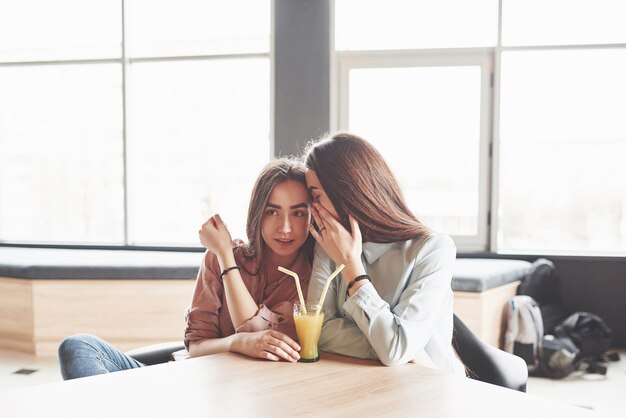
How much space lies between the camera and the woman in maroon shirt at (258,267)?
1810mm

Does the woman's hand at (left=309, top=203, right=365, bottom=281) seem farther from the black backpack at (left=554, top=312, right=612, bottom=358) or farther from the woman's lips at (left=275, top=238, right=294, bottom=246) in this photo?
the black backpack at (left=554, top=312, right=612, bottom=358)

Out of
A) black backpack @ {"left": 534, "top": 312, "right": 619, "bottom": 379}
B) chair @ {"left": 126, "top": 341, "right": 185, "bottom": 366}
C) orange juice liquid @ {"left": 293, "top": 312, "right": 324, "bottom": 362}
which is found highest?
orange juice liquid @ {"left": 293, "top": 312, "right": 324, "bottom": 362}

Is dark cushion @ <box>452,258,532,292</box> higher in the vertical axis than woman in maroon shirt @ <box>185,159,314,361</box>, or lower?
lower

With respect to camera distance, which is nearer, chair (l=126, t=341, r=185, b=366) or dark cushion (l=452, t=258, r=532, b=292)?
chair (l=126, t=341, r=185, b=366)

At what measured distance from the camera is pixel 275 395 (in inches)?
49.8

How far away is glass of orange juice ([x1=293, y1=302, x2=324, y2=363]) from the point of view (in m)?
1.51

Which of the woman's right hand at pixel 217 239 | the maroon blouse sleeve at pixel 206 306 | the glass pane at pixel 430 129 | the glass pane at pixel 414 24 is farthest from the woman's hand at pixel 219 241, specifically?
the glass pane at pixel 414 24

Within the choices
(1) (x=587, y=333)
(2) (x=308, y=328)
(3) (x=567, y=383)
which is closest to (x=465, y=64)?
(1) (x=587, y=333)

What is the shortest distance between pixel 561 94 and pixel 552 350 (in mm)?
2007

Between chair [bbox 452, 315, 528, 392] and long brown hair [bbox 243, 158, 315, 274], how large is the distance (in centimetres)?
57

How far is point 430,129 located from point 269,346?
3.48 meters

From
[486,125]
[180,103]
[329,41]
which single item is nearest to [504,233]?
[486,125]

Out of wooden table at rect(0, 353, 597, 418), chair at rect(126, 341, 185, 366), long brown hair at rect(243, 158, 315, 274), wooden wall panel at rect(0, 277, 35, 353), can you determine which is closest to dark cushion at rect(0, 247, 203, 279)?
wooden wall panel at rect(0, 277, 35, 353)

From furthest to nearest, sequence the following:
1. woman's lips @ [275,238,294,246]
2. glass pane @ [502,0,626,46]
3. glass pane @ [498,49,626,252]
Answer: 1. glass pane @ [498,49,626,252]
2. glass pane @ [502,0,626,46]
3. woman's lips @ [275,238,294,246]
